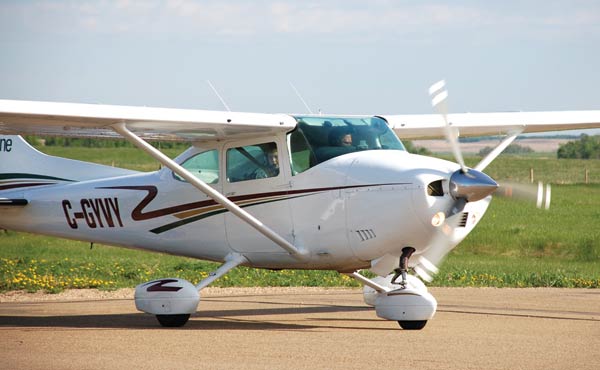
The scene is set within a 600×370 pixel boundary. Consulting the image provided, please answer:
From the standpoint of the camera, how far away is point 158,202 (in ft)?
48.7

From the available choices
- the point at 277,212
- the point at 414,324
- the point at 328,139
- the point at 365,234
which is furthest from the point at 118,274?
the point at 414,324

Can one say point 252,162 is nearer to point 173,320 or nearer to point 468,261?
point 173,320

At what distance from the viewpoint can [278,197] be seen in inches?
534

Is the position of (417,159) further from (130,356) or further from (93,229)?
(93,229)

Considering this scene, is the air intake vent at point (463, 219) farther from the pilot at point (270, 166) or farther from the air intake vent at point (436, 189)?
the pilot at point (270, 166)

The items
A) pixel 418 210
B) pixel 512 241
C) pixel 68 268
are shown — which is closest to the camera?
pixel 418 210

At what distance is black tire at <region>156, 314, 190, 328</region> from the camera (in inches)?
529

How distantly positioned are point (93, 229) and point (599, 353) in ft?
24.6

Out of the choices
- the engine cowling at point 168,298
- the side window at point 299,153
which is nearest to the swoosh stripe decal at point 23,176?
the engine cowling at point 168,298

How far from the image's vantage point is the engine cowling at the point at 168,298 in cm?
1329

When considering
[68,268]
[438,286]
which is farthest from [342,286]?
[68,268]

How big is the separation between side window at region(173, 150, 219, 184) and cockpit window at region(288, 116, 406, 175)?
3.96ft

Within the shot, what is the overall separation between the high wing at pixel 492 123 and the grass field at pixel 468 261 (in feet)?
10.7

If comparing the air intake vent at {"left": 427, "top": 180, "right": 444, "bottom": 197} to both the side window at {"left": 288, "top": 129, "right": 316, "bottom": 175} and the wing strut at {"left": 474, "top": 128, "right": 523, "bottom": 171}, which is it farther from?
the wing strut at {"left": 474, "top": 128, "right": 523, "bottom": 171}
